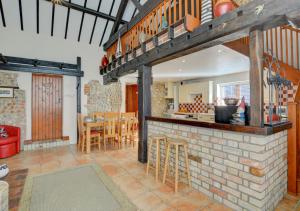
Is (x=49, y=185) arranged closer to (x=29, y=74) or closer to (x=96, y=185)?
(x=96, y=185)

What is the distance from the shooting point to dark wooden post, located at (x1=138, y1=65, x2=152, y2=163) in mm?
3447

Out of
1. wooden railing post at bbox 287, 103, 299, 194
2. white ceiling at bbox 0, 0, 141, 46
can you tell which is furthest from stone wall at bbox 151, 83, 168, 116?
wooden railing post at bbox 287, 103, 299, 194

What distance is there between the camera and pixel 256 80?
1.72 metres

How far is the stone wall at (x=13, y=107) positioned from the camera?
14.6 ft

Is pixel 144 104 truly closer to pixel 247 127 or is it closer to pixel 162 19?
pixel 162 19

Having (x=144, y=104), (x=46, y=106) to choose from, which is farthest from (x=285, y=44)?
(x=46, y=106)

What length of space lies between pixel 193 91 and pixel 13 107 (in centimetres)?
609

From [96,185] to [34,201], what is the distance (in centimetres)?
79

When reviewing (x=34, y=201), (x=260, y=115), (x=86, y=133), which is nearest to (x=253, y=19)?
(x=260, y=115)

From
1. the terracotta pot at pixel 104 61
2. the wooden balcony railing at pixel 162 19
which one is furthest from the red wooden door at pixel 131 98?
the wooden balcony railing at pixel 162 19

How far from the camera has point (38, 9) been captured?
447cm

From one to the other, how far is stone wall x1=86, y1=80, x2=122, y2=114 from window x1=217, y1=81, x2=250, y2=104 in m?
3.81

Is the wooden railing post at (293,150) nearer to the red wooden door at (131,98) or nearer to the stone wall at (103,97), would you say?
the stone wall at (103,97)

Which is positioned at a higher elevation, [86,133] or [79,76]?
[79,76]
